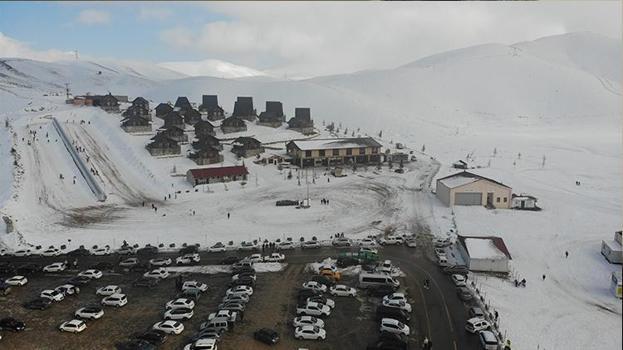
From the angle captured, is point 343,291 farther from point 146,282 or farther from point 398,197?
point 398,197

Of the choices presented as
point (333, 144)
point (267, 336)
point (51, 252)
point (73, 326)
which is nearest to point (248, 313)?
point (267, 336)

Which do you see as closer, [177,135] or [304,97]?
[177,135]

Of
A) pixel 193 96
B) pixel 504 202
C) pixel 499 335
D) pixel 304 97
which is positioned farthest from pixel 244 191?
pixel 193 96

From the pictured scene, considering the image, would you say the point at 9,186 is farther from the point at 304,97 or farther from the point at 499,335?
the point at 304,97

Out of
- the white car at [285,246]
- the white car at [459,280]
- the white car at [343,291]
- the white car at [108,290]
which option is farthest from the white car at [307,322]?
the white car at [285,246]

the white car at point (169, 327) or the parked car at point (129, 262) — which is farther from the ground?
the parked car at point (129, 262)

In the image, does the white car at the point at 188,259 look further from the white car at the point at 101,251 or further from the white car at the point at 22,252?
the white car at the point at 22,252
